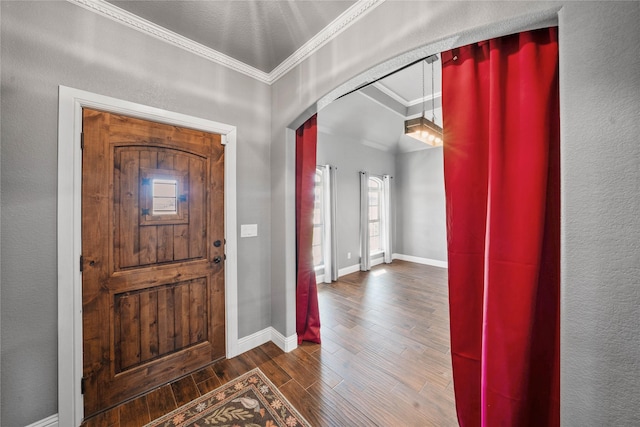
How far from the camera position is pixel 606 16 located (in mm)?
828

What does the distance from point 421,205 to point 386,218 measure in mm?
973

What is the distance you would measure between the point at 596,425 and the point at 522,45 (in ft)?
5.27

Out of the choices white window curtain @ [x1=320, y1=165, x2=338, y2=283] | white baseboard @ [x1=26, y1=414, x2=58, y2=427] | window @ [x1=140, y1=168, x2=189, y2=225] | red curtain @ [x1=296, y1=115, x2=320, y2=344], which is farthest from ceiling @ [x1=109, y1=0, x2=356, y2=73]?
white baseboard @ [x1=26, y1=414, x2=58, y2=427]

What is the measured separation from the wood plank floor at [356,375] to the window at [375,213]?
2.89 meters

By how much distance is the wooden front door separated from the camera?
1582 mm

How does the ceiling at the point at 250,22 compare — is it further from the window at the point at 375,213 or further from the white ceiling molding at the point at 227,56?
the window at the point at 375,213

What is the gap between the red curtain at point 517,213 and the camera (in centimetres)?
106

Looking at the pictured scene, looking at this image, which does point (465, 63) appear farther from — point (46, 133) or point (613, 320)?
point (46, 133)

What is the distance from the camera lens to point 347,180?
198 inches

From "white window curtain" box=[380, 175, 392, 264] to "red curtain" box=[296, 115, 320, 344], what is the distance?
3.98 m

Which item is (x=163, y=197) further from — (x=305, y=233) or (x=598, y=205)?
(x=598, y=205)

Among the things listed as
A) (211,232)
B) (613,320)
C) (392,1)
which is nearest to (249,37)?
(392,1)

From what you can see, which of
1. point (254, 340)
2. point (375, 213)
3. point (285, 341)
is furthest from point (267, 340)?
point (375, 213)

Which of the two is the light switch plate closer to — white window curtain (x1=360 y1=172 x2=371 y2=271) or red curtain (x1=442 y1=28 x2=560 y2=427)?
red curtain (x1=442 y1=28 x2=560 y2=427)
